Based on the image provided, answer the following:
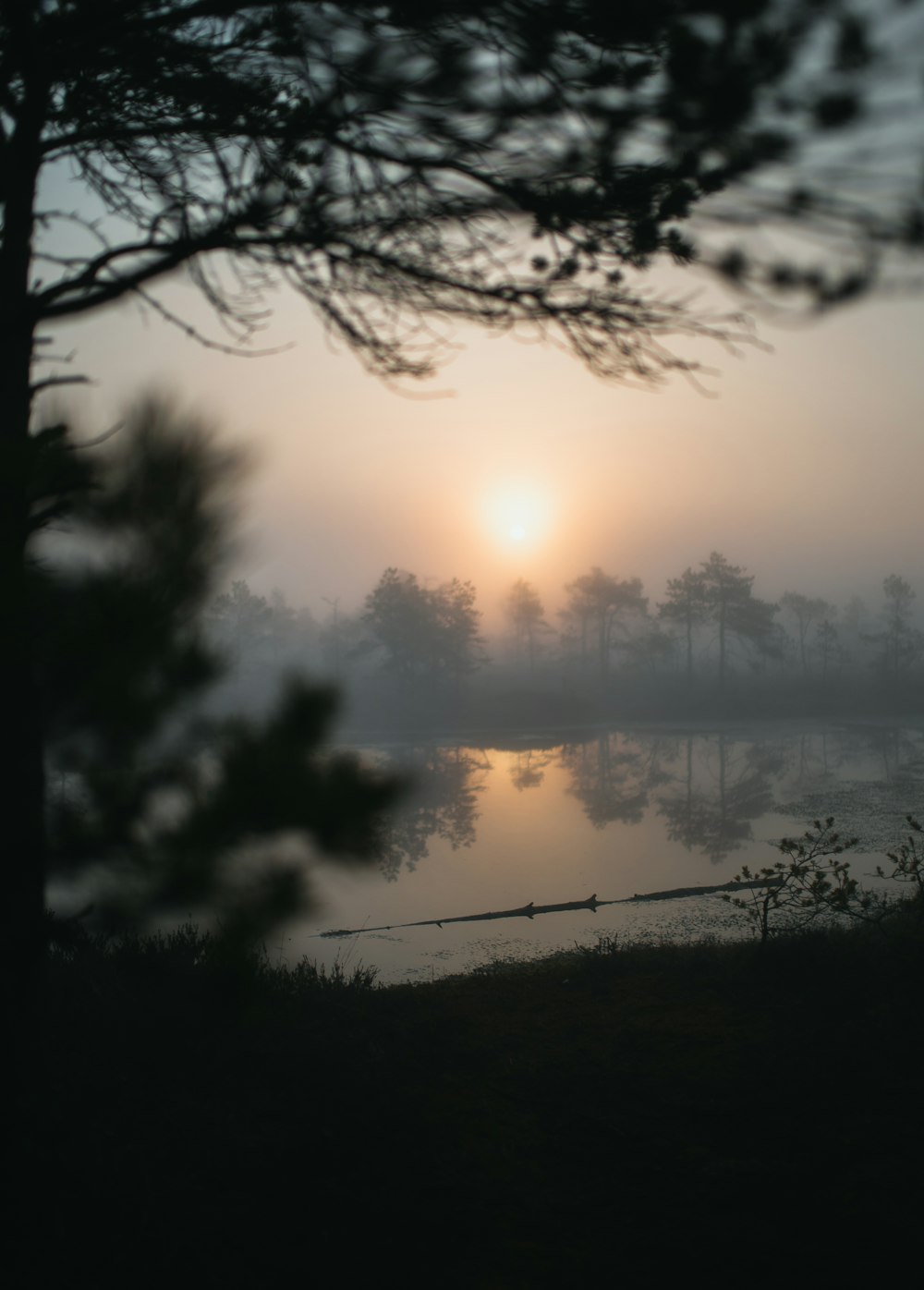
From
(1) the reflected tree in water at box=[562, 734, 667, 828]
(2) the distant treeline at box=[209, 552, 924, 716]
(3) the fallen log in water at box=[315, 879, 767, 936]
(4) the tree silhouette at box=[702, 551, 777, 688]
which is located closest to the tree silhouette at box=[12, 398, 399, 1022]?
(3) the fallen log in water at box=[315, 879, 767, 936]

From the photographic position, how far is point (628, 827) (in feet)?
59.9

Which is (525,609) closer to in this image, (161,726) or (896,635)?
(896,635)

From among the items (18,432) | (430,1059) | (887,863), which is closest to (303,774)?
(18,432)

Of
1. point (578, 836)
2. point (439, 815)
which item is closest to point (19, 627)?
point (578, 836)

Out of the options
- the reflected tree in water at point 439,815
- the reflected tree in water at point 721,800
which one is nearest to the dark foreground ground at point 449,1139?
the reflected tree in water at point 439,815

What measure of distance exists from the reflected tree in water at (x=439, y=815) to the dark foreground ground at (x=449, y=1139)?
17.1ft

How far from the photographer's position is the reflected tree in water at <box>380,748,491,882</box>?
51.5 ft

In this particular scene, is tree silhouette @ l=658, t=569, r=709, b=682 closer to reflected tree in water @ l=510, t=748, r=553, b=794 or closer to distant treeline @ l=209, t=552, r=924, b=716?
distant treeline @ l=209, t=552, r=924, b=716

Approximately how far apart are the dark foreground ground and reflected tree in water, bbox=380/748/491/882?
206 inches

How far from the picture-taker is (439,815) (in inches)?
786

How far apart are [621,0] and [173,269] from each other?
187 cm

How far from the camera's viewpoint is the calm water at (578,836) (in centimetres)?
1023

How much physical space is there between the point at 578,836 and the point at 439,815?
3.97 meters

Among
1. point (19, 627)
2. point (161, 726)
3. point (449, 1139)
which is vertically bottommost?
point (449, 1139)
